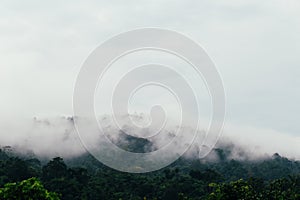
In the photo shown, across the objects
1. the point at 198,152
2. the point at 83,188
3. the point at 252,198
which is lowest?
the point at 252,198

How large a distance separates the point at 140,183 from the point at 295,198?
1172 inches

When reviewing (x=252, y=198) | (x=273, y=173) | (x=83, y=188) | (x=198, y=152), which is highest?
(x=198, y=152)

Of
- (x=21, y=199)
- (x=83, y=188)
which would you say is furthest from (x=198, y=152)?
(x=21, y=199)

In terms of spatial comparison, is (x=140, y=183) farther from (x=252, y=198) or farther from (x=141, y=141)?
(x=141, y=141)

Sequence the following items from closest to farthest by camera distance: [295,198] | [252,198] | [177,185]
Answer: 1. [252,198]
2. [295,198]
3. [177,185]

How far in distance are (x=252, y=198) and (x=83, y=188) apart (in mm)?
30746

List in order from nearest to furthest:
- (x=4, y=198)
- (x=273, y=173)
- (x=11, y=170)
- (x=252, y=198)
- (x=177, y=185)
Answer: (x=4, y=198) → (x=252, y=198) → (x=11, y=170) → (x=177, y=185) → (x=273, y=173)

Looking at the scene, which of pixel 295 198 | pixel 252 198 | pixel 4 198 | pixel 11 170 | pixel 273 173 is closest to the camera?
pixel 4 198

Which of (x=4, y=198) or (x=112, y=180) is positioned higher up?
(x=112, y=180)

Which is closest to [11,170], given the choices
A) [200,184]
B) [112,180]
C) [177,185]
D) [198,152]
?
[112,180]

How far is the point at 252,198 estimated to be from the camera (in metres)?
35.1

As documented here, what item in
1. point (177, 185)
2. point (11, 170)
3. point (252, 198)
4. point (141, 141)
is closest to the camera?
point (252, 198)

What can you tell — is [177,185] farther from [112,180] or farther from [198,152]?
[198,152]

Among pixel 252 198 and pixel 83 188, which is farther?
pixel 83 188
